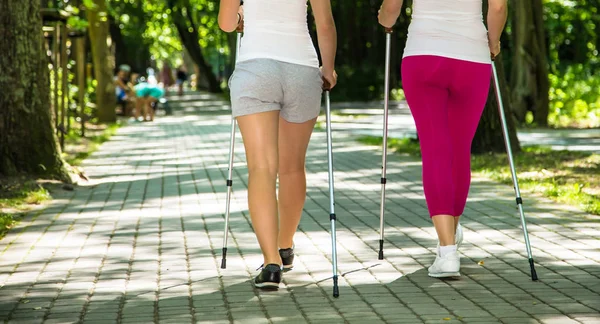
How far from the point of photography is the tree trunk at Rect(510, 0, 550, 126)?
2383cm

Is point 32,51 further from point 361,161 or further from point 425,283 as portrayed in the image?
point 425,283

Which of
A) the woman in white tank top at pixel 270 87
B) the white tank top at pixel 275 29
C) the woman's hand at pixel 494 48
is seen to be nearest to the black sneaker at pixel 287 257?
the woman in white tank top at pixel 270 87

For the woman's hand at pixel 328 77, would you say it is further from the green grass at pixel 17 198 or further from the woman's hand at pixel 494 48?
the green grass at pixel 17 198

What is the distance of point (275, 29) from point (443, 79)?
105 cm

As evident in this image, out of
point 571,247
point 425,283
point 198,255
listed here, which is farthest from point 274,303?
point 571,247

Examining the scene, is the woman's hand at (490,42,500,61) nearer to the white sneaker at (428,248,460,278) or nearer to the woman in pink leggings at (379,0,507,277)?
the woman in pink leggings at (379,0,507,277)

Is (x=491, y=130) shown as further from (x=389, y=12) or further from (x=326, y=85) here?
(x=326, y=85)

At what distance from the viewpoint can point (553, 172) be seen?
12.8m

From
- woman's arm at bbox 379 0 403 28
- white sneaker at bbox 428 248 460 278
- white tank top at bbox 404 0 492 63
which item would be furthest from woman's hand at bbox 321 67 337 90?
white sneaker at bbox 428 248 460 278

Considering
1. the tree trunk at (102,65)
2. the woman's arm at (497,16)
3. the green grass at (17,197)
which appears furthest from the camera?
the tree trunk at (102,65)

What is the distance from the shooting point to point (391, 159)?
1553 centimetres

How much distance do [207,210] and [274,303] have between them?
4472mm

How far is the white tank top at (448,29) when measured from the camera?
631 cm

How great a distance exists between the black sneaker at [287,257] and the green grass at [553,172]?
11.8 ft
